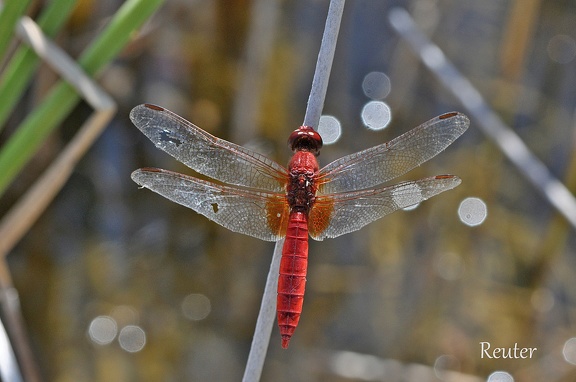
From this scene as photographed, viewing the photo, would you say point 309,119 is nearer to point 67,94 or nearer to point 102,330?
point 67,94

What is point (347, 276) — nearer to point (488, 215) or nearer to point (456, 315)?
point (456, 315)

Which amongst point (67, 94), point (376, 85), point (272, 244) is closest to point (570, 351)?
point (272, 244)

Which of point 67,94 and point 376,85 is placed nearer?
point 67,94

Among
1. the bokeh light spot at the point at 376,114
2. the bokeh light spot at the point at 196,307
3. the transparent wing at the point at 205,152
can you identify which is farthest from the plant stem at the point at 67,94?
the bokeh light spot at the point at 376,114

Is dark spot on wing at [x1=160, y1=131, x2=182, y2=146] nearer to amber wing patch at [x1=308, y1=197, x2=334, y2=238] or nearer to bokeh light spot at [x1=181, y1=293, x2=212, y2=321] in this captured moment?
amber wing patch at [x1=308, y1=197, x2=334, y2=238]

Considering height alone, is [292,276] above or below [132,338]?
below

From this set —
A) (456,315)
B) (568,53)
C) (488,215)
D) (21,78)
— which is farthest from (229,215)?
(568,53)
